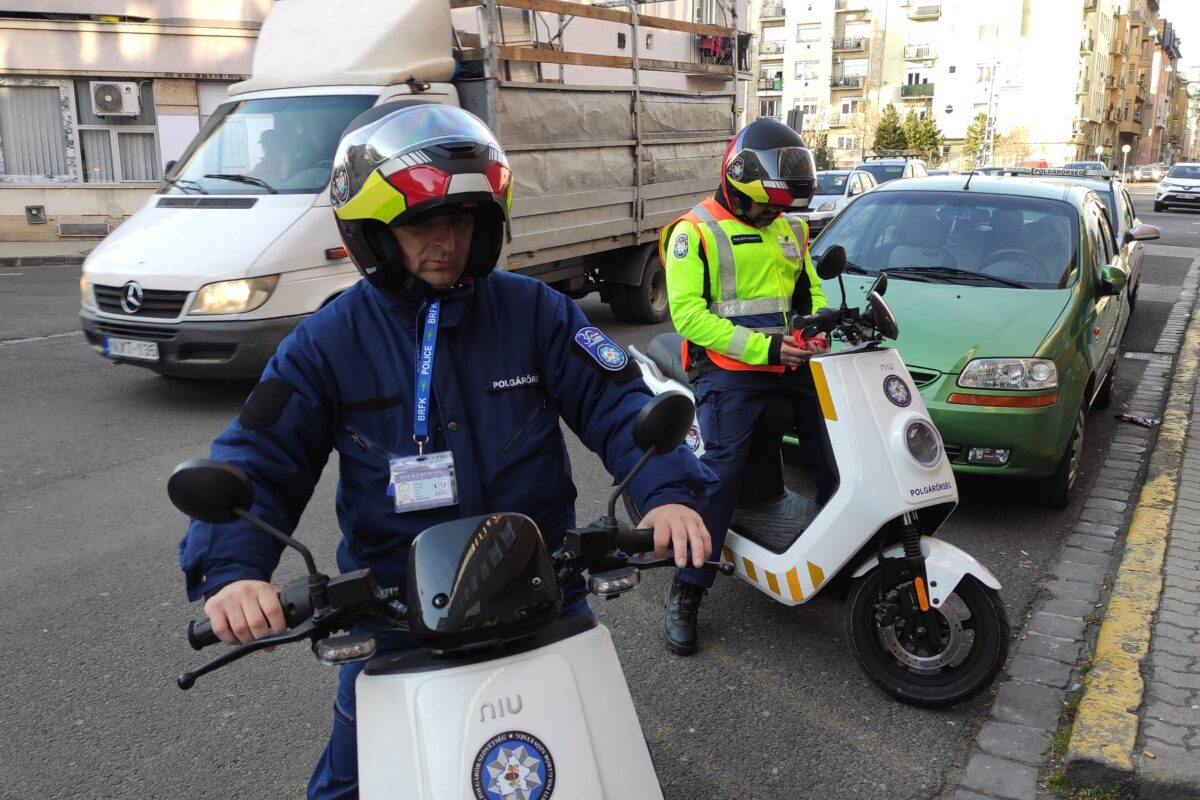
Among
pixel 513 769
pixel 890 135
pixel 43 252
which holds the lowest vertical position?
pixel 43 252

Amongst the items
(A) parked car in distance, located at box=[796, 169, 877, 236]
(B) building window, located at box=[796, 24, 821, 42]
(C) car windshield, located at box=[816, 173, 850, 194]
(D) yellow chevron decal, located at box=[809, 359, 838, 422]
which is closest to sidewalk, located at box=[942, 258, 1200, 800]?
(D) yellow chevron decal, located at box=[809, 359, 838, 422]

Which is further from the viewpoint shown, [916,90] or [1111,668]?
[916,90]

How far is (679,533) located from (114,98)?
21971 millimetres

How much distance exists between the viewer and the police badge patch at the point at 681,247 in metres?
3.98

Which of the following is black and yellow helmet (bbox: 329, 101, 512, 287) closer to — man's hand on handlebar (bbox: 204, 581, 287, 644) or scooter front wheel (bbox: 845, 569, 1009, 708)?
man's hand on handlebar (bbox: 204, 581, 287, 644)

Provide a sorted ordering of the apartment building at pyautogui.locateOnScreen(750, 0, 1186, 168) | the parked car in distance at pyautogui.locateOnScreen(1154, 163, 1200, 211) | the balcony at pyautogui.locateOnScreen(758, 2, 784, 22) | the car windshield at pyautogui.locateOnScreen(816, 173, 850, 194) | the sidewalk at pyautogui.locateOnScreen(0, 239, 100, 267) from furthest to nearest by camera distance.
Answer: the balcony at pyautogui.locateOnScreen(758, 2, 784, 22), the apartment building at pyautogui.locateOnScreen(750, 0, 1186, 168), the parked car in distance at pyautogui.locateOnScreen(1154, 163, 1200, 211), the car windshield at pyautogui.locateOnScreen(816, 173, 850, 194), the sidewalk at pyautogui.locateOnScreen(0, 239, 100, 267)

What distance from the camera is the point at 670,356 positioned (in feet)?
15.9

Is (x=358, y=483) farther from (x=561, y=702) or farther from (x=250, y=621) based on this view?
(x=561, y=702)

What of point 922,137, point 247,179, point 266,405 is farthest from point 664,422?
point 922,137

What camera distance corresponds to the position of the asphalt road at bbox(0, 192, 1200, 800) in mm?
3189

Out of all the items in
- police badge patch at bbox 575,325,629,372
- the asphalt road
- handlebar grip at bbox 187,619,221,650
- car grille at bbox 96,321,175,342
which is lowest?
the asphalt road

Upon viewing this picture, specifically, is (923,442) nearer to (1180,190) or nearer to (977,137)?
(1180,190)

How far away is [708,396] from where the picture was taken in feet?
13.4

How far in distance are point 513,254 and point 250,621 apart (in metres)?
7.50
